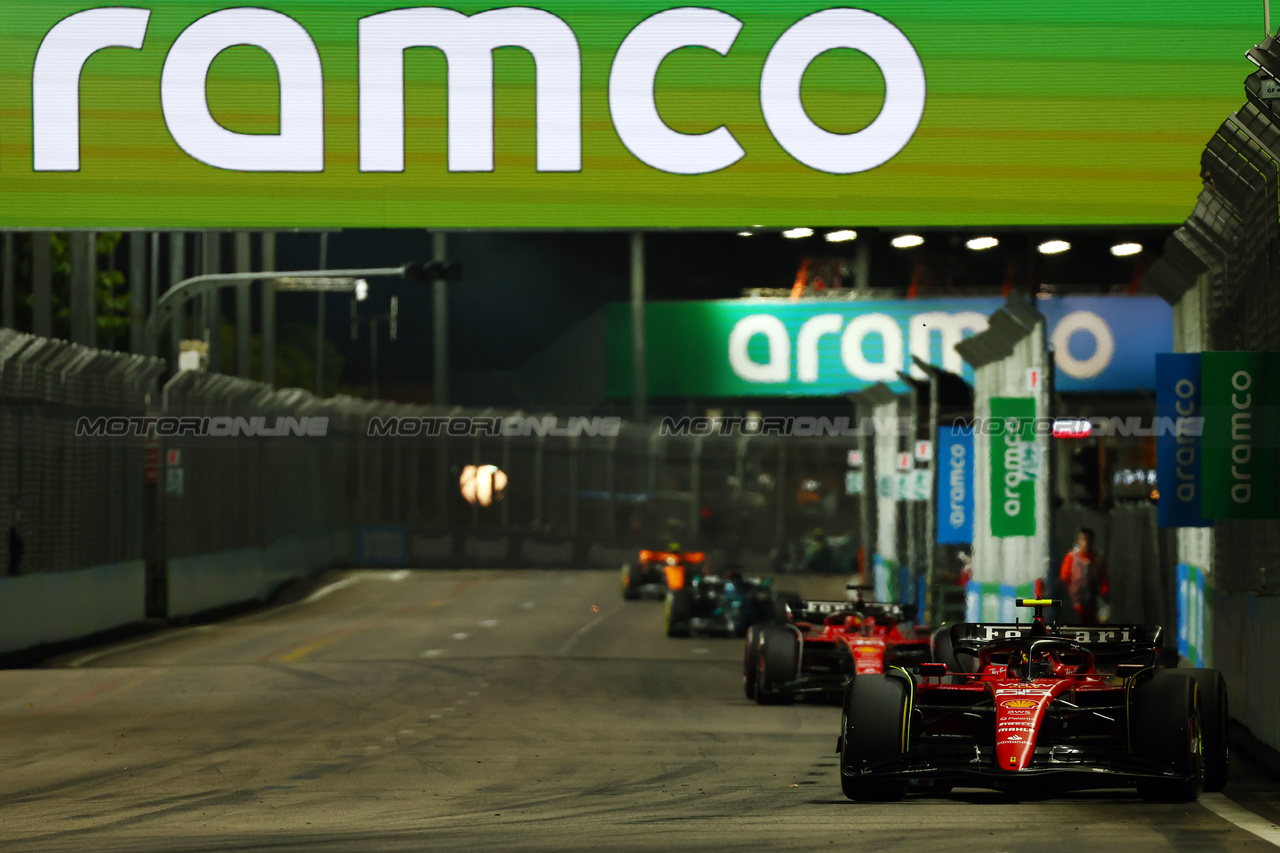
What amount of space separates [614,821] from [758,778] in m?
1.99

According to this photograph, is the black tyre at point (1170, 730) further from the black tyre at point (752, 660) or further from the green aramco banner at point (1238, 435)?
the black tyre at point (752, 660)

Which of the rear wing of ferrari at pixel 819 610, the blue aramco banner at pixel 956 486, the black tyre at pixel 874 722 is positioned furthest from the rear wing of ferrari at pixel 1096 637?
the blue aramco banner at pixel 956 486

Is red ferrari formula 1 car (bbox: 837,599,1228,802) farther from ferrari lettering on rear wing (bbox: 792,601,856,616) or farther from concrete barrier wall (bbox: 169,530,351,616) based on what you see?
concrete barrier wall (bbox: 169,530,351,616)

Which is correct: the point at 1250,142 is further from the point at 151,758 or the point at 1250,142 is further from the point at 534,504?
the point at 534,504

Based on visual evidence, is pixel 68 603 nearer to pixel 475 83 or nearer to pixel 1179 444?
pixel 475 83

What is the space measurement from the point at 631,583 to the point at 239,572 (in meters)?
6.85

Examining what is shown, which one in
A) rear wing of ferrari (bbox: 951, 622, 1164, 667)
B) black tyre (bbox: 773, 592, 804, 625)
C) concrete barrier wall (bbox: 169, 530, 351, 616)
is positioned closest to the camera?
rear wing of ferrari (bbox: 951, 622, 1164, 667)

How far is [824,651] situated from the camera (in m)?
15.9

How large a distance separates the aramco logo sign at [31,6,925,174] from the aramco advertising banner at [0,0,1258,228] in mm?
18

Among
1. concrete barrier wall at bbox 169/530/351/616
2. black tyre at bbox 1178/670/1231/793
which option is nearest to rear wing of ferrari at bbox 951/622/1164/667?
black tyre at bbox 1178/670/1231/793

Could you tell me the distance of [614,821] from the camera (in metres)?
9.13

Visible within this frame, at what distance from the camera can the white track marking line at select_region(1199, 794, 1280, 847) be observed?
8492 mm

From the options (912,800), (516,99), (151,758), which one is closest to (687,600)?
(516,99)

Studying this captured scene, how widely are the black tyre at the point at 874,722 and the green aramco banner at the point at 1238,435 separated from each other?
376 cm
